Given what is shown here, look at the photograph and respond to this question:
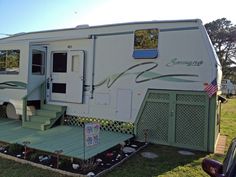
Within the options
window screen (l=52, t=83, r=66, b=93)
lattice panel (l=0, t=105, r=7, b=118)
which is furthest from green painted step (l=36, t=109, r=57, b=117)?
lattice panel (l=0, t=105, r=7, b=118)

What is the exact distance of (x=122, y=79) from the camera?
28.1 ft

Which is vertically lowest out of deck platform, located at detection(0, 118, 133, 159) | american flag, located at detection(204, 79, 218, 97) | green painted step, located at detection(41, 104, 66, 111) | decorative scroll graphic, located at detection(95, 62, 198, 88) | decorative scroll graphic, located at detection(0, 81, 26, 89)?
deck platform, located at detection(0, 118, 133, 159)

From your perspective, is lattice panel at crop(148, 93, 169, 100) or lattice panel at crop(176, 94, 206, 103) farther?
lattice panel at crop(148, 93, 169, 100)

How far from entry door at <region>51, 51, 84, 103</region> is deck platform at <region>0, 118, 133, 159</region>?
117 centimetres

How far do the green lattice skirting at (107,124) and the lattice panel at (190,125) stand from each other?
60.2 inches

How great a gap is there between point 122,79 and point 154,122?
5.60 ft

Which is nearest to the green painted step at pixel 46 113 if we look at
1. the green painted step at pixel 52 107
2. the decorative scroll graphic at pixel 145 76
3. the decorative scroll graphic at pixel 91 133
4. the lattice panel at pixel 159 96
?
the green painted step at pixel 52 107

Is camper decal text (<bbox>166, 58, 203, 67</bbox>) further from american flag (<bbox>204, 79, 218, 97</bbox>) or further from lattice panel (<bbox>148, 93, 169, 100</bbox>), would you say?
lattice panel (<bbox>148, 93, 169, 100</bbox>)

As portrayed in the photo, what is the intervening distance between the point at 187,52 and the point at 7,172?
5.51m

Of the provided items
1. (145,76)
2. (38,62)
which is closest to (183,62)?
(145,76)

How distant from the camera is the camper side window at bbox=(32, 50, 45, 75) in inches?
393

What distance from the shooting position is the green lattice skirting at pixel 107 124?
8500 millimetres

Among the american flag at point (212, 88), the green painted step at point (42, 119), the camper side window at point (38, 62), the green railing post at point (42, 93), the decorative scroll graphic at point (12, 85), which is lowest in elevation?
the green painted step at point (42, 119)

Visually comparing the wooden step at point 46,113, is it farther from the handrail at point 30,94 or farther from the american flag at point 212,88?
the american flag at point 212,88
